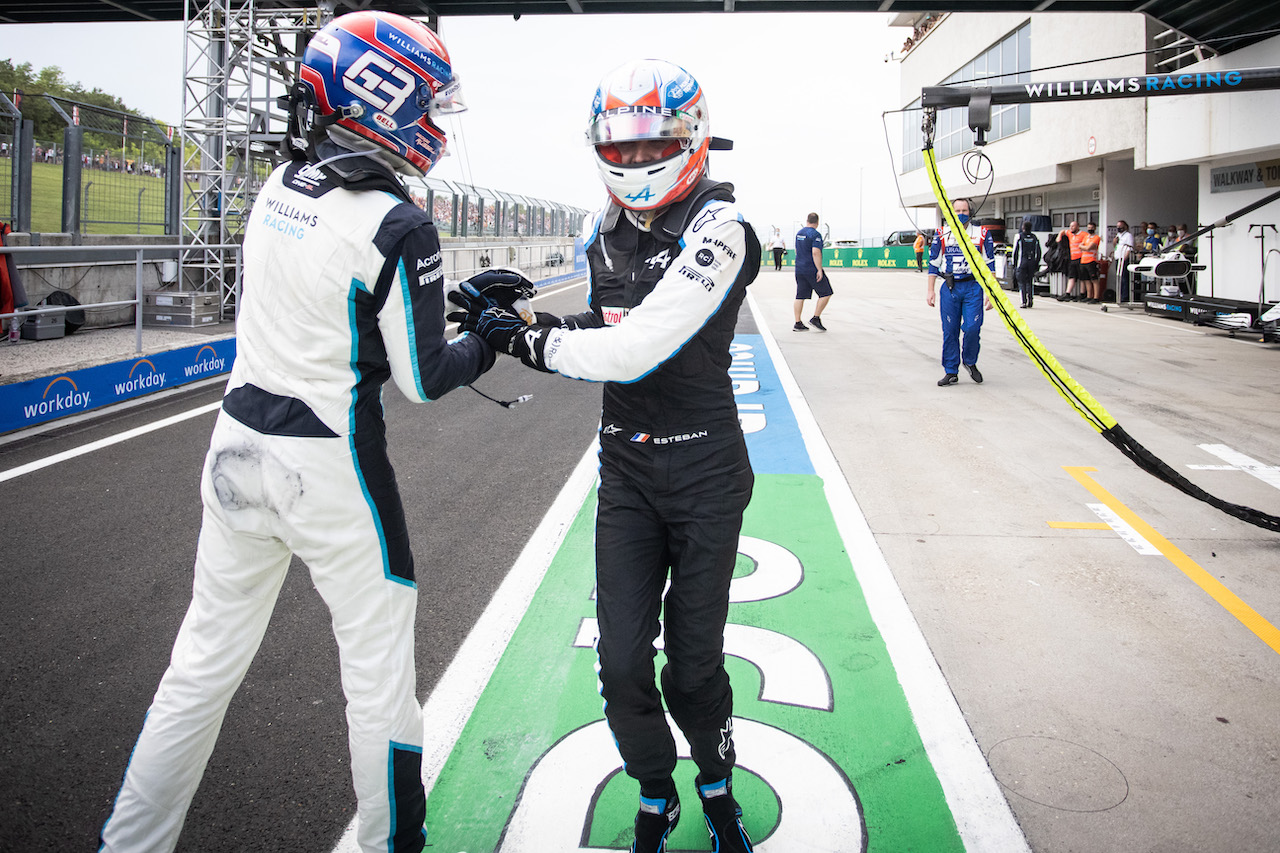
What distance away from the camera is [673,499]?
2.41 metres

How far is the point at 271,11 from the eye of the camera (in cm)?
1572

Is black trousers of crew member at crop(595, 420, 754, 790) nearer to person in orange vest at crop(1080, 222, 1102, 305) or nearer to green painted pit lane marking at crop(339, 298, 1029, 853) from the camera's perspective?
green painted pit lane marking at crop(339, 298, 1029, 853)

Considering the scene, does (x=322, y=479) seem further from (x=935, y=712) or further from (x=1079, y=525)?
(x=1079, y=525)

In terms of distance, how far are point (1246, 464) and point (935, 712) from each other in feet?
16.1

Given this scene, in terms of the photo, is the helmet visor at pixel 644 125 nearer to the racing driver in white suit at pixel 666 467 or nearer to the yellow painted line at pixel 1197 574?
the racing driver in white suit at pixel 666 467

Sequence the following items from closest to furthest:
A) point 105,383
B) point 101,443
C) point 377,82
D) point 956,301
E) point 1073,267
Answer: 1. point 377,82
2. point 101,443
3. point 105,383
4. point 956,301
5. point 1073,267

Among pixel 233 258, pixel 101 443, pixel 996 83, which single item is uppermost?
pixel 996 83

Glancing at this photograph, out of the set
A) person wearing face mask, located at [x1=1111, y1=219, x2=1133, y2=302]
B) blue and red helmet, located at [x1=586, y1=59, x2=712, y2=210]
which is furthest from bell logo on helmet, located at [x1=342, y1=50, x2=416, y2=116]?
person wearing face mask, located at [x1=1111, y1=219, x2=1133, y2=302]

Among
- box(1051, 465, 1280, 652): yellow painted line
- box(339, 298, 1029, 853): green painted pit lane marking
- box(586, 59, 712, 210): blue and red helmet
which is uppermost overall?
box(586, 59, 712, 210): blue and red helmet

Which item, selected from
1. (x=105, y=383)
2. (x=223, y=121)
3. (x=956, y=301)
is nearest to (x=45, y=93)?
(x=223, y=121)

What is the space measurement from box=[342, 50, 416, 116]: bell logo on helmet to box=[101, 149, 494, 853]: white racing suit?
16 centimetres

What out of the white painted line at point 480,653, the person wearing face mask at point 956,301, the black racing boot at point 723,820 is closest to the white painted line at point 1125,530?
the white painted line at point 480,653

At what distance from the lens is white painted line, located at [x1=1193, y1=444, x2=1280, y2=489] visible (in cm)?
620

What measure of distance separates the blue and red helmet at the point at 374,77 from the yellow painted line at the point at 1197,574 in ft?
12.9
